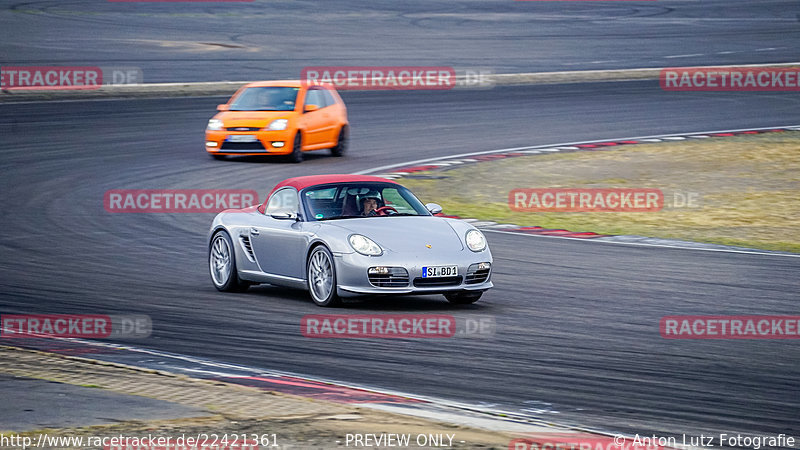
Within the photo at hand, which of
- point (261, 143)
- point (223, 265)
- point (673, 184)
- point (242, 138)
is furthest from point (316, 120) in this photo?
point (223, 265)

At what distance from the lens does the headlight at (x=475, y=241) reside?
1126cm

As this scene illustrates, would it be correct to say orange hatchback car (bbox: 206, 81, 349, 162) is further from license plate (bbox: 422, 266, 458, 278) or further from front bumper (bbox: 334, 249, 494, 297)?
license plate (bbox: 422, 266, 458, 278)

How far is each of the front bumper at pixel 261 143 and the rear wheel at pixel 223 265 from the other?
9.63 meters

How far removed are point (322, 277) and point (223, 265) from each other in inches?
64.5

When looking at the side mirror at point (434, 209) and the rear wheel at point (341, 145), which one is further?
the rear wheel at point (341, 145)

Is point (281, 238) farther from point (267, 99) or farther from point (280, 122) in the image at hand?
point (267, 99)

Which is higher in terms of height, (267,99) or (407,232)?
(267,99)

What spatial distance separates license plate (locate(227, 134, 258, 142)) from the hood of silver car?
11.0m

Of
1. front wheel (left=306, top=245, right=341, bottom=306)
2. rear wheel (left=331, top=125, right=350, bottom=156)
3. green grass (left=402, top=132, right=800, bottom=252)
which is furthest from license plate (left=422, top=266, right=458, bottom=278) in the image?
rear wheel (left=331, top=125, right=350, bottom=156)

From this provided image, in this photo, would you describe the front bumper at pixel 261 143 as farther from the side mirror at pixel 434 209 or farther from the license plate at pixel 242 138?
the side mirror at pixel 434 209

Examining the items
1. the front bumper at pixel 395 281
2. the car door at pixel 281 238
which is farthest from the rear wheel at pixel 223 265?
the front bumper at pixel 395 281

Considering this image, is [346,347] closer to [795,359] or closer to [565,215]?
[795,359]

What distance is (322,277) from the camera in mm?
11266

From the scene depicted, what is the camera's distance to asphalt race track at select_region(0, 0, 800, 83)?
36281 mm
